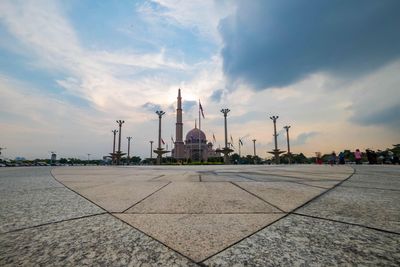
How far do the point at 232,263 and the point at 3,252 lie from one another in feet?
4.72

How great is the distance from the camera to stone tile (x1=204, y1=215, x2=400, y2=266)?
1161 millimetres

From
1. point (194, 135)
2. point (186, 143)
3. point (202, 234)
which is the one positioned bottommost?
point (202, 234)

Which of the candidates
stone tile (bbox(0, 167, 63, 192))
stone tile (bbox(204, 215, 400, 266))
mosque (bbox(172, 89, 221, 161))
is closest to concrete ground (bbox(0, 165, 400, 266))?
stone tile (bbox(204, 215, 400, 266))

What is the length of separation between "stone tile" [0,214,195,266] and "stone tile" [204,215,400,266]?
0.37m

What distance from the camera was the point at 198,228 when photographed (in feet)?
5.80

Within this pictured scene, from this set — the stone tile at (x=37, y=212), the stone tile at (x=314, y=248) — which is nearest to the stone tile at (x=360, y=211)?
the stone tile at (x=314, y=248)

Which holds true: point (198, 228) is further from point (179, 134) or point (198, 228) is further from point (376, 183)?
point (179, 134)

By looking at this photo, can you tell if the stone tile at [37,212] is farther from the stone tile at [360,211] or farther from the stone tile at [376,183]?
the stone tile at [376,183]

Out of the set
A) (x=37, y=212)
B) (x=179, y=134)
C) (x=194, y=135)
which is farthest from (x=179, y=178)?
(x=194, y=135)

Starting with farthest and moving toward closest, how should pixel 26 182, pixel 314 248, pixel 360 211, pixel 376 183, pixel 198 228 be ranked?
1. pixel 26 182
2. pixel 376 183
3. pixel 360 211
4. pixel 198 228
5. pixel 314 248

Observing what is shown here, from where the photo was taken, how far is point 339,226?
68.1 inches

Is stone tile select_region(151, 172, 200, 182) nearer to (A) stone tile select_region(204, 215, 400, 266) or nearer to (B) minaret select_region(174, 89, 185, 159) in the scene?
(A) stone tile select_region(204, 215, 400, 266)

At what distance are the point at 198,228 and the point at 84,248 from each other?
869 millimetres

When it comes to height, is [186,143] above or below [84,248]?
above
